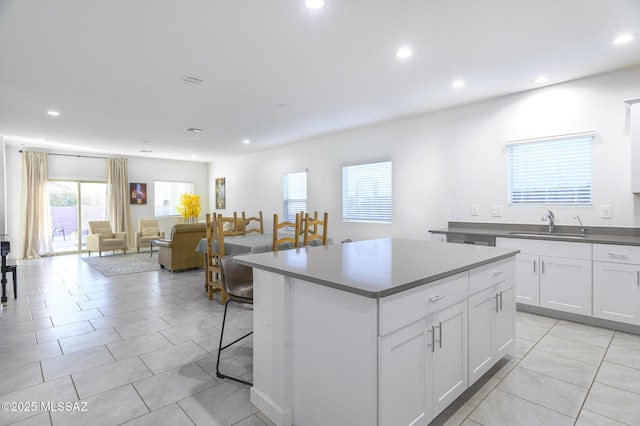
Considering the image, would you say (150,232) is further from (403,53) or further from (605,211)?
(605,211)

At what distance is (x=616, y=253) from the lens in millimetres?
3002

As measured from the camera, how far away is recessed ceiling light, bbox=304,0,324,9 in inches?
86.5

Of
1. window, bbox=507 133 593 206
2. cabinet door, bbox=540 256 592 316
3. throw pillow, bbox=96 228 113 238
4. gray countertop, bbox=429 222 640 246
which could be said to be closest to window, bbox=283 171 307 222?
gray countertop, bbox=429 222 640 246

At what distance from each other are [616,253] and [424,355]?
2638mm

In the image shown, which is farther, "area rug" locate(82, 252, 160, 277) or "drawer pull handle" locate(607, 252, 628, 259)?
"area rug" locate(82, 252, 160, 277)

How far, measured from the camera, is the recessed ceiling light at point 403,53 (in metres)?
2.91

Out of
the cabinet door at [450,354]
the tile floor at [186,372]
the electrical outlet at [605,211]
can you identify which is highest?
the electrical outlet at [605,211]

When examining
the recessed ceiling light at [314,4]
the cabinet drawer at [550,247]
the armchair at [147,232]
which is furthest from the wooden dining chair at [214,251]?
the armchair at [147,232]

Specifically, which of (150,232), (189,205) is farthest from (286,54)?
(150,232)

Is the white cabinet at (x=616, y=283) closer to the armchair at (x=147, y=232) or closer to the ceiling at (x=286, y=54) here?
the ceiling at (x=286, y=54)

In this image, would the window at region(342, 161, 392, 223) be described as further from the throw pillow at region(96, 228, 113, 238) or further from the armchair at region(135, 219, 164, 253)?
the throw pillow at region(96, 228, 113, 238)

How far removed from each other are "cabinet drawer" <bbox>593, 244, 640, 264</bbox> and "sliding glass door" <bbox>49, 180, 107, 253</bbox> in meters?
10.0

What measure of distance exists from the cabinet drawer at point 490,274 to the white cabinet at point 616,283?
1350 mm

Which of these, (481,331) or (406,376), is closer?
(406,376)
